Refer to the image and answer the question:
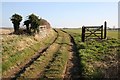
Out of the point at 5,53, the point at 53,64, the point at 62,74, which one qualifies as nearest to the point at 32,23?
the point at 5,53

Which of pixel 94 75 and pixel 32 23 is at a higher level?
pixel 32 23

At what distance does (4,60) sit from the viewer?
19.0 metres

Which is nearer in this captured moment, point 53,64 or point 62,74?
point 62,74

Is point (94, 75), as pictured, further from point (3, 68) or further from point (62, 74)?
point (3, 68)

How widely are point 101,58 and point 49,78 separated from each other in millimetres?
6695

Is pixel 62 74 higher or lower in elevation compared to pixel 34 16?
lower

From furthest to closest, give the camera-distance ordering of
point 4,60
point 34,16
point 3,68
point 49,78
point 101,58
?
1. point 34,16
2. point 101,58
3. point 4,60
4. point 3,68
5. point 49,78

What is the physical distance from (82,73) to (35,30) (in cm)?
2571

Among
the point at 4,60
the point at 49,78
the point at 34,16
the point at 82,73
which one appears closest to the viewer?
the point at 49,78

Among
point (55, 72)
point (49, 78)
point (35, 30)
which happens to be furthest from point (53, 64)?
point (35, 30)

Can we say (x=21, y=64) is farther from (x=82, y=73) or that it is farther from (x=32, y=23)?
(x=32, y=23)

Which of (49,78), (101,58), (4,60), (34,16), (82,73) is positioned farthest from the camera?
(34,16)

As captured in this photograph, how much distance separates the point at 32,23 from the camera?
4112cm

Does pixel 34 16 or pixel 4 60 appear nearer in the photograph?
pixel 4 60
